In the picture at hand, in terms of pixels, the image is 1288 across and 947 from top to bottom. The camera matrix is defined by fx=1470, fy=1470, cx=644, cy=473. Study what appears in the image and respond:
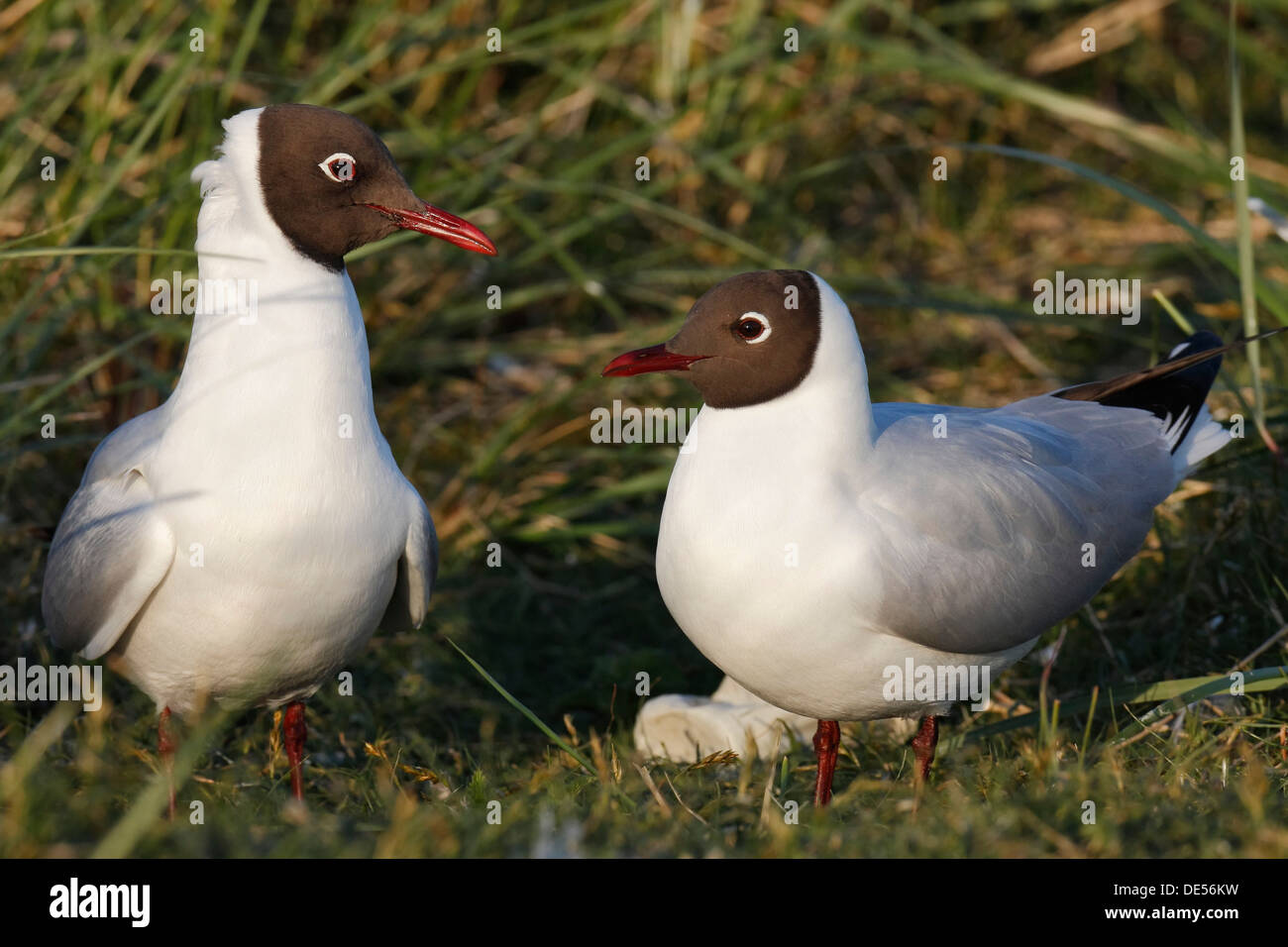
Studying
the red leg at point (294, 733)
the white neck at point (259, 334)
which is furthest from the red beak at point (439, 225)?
the red leg at point (294, 733)

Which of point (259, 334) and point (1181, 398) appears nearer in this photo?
point (259, 334)

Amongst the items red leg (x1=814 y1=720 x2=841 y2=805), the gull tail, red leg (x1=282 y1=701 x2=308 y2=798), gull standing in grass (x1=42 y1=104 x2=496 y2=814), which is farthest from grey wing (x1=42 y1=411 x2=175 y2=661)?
the gull tail

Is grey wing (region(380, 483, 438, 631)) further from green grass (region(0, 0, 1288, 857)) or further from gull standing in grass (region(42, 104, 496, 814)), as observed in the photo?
green grass (region(0, 0, 1288, 857))

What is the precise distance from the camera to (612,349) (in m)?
5.52

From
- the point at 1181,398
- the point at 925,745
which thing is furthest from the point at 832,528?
the point at 1181,398

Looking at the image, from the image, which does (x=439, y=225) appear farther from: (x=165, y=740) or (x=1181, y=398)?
(x=1181, y=398)

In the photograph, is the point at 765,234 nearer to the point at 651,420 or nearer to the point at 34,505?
the point at 651,420

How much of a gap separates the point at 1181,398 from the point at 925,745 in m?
1.31

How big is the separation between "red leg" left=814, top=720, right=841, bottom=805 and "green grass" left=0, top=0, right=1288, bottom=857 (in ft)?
0.26

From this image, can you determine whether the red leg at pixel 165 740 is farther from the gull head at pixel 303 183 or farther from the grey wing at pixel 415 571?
the gull head at pixel 303 183

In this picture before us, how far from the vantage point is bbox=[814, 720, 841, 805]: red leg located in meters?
3.44

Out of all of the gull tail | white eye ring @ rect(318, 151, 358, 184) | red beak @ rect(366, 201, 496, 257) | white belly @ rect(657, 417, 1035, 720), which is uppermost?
white eye ring @ rect(318, 151, 358, 184)
